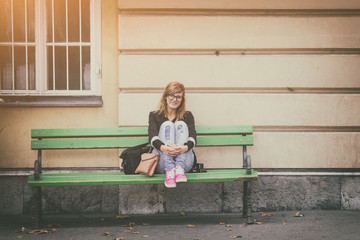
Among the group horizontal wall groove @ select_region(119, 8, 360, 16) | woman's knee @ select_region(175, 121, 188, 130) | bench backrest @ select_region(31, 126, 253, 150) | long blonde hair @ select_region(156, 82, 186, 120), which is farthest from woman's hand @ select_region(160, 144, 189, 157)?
horizontal wall groove @ select_region(119, 8, 360, 16)

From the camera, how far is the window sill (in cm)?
582

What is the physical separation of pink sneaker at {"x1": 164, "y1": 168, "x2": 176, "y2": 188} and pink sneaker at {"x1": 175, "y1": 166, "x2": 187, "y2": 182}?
0.05 meters

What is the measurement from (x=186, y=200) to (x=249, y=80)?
1.78m

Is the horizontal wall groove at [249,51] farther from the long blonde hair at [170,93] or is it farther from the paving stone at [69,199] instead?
the paving stone at [69,199]

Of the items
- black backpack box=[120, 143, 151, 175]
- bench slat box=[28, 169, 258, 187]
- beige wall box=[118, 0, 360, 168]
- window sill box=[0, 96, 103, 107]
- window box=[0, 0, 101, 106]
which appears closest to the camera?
bench slat box=[28, 169, 258, 187]

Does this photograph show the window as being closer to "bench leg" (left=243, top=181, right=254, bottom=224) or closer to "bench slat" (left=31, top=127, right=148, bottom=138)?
"bench slat" (left=31, top=127, right=148, bottom=138)

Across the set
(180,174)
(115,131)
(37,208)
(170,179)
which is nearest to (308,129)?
(180,174)

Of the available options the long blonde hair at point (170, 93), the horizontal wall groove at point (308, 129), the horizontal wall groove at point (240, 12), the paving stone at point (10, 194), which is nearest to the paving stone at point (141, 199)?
the long blonde hair at point (170, 93)

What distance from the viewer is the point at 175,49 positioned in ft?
18.9

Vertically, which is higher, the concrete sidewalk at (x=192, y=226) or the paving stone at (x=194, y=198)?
the paving stone at (x=194, y=198)

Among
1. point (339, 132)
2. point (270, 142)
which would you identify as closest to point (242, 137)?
point (270, 142)

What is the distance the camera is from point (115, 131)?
5.51 meters

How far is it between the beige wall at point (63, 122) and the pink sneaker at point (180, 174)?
1252 mm

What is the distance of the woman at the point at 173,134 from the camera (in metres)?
4.95
